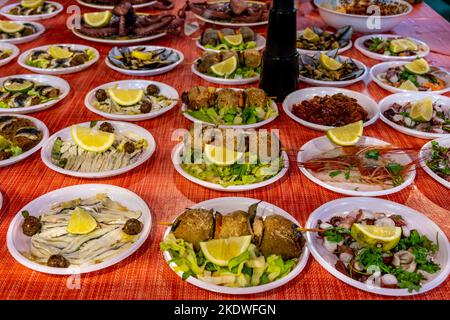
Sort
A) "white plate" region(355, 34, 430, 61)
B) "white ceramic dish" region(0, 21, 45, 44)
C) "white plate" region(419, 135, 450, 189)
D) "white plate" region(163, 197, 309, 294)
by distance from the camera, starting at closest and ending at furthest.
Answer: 1. "white plate" region(163, 197, 309, 294)
2. "white plate" region(419, 135, 450, 189)
3. "white plate" region(355, 34, 430, 61)
4. "white ceramic dish" region(0, 21, 45, 44)

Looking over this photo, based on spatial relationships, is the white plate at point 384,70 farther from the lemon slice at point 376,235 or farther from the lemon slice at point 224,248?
the lemon slice at point 224,248

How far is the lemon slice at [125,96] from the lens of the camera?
2.61 m

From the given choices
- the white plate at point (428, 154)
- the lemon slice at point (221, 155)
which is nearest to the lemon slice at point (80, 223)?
the lemon slice at point (221, 155)

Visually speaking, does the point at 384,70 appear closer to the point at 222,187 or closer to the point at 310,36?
the point at 310,36

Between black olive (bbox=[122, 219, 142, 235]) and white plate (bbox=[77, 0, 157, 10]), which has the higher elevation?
black olive (bbox=[122, 219, 142, 235])

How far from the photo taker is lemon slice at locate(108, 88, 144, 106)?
2.61m

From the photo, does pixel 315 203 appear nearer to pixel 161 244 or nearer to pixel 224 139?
pixel 224 139

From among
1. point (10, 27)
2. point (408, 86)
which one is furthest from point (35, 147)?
point (408, 86)

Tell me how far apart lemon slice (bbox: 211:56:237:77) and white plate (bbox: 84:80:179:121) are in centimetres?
35

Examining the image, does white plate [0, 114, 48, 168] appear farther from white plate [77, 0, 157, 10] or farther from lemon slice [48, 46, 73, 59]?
white plate [77, 0, 157, 10]

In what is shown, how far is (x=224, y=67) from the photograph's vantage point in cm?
302

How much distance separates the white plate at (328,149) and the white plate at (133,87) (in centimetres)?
85

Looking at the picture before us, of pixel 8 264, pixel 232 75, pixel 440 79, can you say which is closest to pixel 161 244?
pixel 8 264

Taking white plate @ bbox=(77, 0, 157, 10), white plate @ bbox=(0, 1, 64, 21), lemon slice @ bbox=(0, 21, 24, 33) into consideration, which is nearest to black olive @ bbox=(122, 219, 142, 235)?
lemon slice @ bbox=(0, 21, 24, 33)
